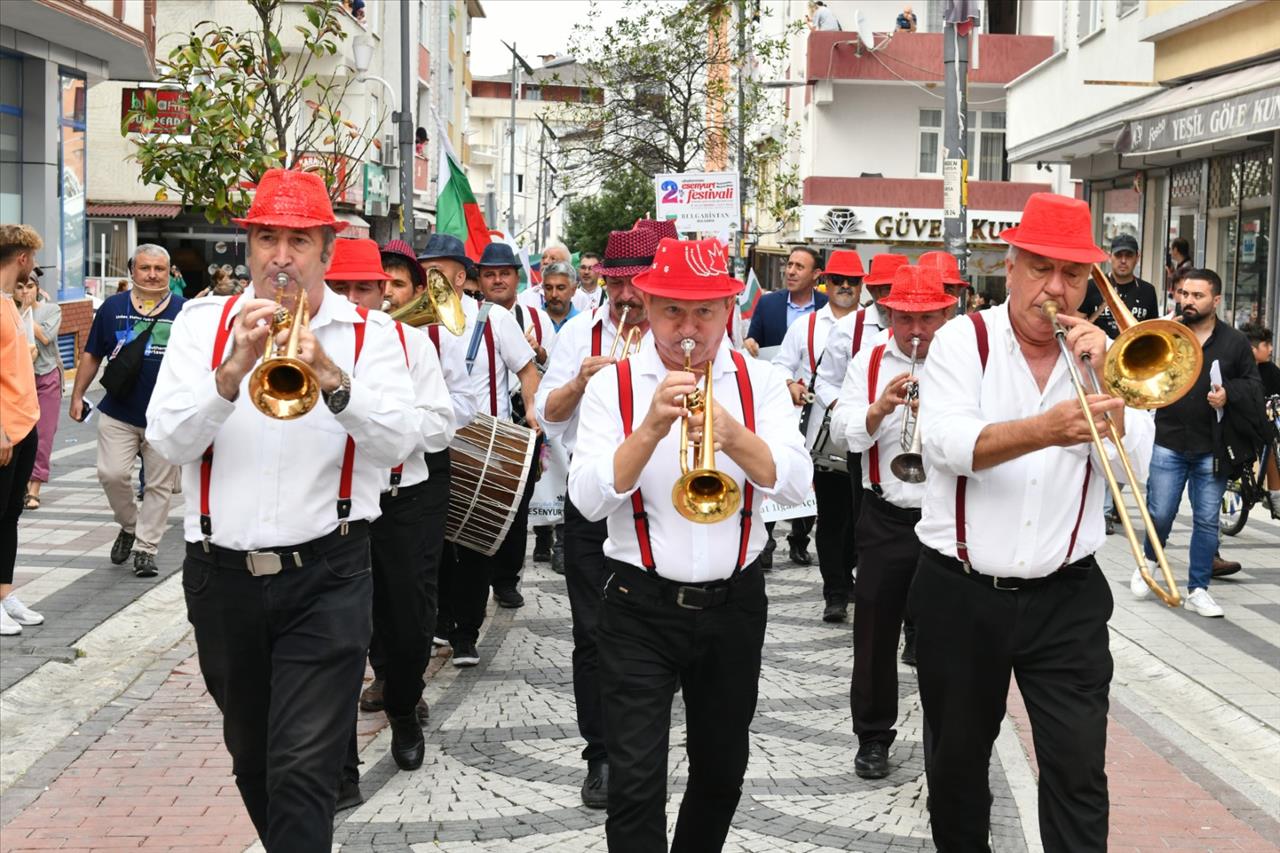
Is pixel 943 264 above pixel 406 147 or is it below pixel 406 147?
below

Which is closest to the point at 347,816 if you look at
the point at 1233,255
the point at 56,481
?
the point at 56,481

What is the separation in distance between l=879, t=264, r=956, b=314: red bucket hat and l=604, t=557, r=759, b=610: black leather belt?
108 inches

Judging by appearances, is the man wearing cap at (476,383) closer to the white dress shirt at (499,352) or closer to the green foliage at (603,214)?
the white dress shirt at (499,352)

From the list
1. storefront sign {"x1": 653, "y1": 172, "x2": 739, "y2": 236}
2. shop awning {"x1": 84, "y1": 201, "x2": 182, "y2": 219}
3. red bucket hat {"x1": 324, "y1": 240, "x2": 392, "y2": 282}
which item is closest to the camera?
red bucket hat {"x1": 324, "y1": 240, "x2": 392, "y2": 282}

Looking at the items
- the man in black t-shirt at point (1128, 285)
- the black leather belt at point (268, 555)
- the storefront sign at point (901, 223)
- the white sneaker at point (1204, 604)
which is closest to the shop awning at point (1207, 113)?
the man in black t-shirt at point (1128, 285)

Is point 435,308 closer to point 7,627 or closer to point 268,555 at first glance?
point 7,627

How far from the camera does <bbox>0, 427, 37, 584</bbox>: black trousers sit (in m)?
8.50

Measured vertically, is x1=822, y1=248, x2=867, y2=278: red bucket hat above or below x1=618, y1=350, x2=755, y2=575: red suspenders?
above

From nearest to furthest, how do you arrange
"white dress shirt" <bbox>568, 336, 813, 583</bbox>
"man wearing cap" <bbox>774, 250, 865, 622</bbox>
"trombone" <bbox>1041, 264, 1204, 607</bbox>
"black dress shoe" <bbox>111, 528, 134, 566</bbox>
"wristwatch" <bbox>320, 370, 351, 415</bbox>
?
"trombone" <bbox>1041, 264, 1204, 607</bbox> < "wristwatch" <bbox>320, 370, 351, 415</bbox> < "white dress shirt" <bbox>568, 336, 813, 583</bbox> < "man wearing cap" <bbox>774, 250, 865, 622</bbox> < "black dress shoe" <bbox>111, 528, 134, 566</bbox>

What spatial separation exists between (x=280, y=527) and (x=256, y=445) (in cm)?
24

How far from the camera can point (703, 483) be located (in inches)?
169

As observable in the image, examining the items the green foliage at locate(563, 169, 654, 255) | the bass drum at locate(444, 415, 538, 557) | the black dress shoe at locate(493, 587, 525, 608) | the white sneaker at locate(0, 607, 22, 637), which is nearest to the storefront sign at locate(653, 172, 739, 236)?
the black dress shoe at locate(493, 587, 525, 608)

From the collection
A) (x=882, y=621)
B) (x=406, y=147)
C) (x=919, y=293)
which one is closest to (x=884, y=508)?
(x=882, y=621)

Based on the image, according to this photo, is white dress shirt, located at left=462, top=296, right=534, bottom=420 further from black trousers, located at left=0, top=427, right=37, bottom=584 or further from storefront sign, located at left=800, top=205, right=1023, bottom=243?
storefront sign, located at left=800, top=205, right=1023, bottom=243
